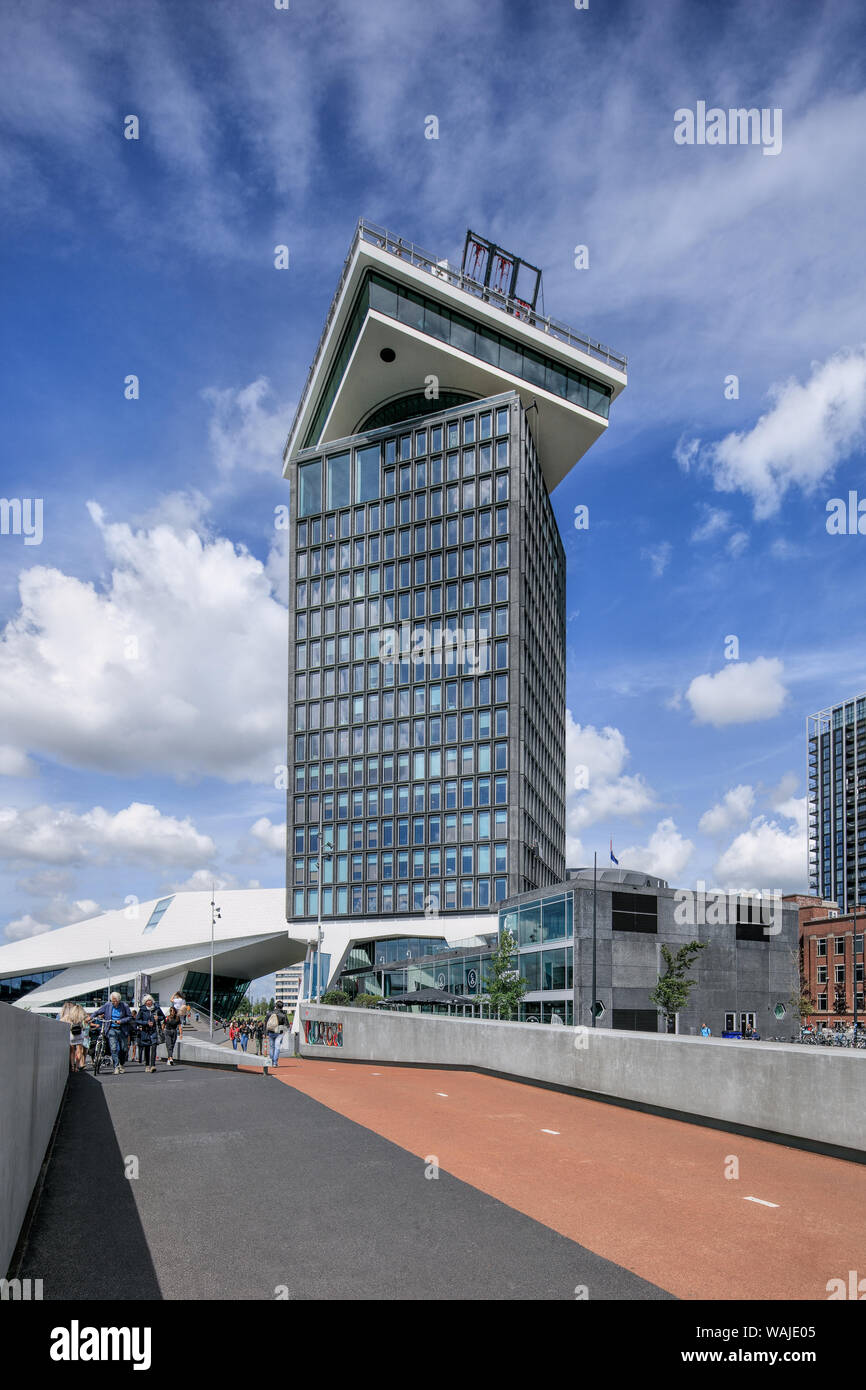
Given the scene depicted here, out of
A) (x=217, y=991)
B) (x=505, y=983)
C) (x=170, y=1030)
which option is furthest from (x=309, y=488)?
(x=170, y=1030)

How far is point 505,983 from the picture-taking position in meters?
54.5

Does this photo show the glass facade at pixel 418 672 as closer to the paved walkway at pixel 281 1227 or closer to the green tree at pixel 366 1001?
the green tree at pixel 366 1001

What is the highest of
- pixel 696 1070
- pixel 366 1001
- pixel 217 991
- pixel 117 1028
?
pixel 696 1070

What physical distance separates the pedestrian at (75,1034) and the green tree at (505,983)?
3460cm

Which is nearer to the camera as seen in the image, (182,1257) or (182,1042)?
(182,1257)

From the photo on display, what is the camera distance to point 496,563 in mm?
85938

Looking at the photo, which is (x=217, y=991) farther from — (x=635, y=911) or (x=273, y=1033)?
(x=273, y=1033)

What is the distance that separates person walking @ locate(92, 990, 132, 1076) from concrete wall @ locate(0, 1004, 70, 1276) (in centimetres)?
1106

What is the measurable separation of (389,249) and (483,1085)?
271 feet

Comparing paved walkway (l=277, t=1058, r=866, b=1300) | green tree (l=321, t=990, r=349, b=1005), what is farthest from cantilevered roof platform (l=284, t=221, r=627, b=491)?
paved walkway (l=277, t=1058, r=866, b=1300)

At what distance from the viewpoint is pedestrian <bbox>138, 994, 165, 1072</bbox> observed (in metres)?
21.0

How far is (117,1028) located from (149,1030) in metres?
1.07
